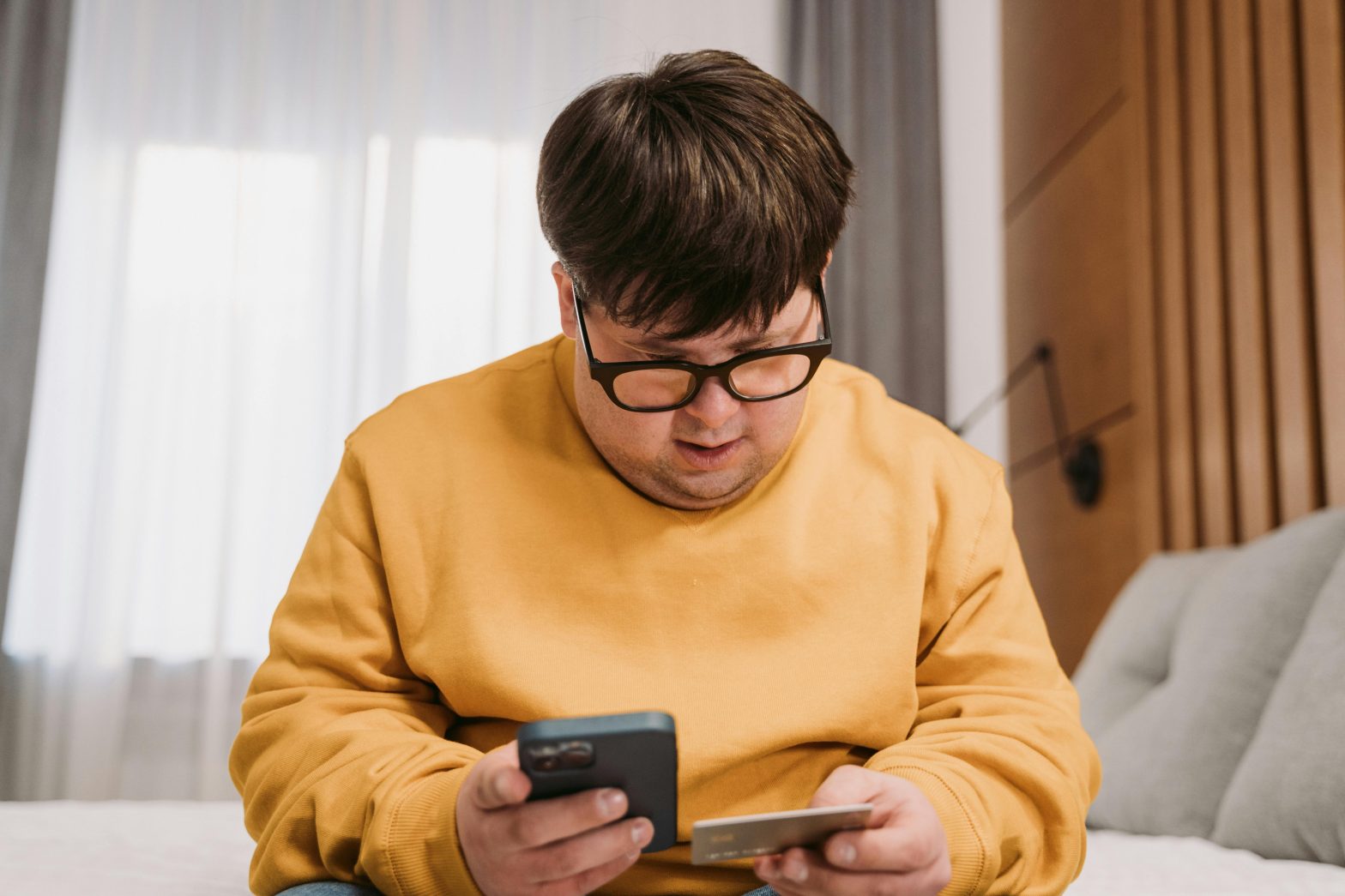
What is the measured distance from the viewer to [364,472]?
41.0 inches

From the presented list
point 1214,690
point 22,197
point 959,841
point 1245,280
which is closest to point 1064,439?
point 1245,280

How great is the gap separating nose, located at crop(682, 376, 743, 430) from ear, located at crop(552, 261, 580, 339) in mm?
129

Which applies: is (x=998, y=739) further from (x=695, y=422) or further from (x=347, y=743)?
(x=347, y=743)

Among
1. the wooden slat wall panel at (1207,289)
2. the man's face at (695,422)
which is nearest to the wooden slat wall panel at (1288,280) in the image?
the wooden slat wall panel at (1207,289)

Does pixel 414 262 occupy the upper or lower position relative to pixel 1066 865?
upper

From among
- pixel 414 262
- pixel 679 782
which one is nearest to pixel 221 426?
pixel 414 262

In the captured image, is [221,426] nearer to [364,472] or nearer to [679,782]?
[364,472]

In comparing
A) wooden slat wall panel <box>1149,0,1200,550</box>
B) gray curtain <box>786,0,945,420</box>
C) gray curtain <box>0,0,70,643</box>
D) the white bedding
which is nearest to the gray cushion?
the white bedding

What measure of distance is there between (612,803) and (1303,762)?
944mm

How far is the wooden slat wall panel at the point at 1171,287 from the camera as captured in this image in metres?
2.35

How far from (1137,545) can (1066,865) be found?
1741 mm

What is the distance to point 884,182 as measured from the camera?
12.1 feet

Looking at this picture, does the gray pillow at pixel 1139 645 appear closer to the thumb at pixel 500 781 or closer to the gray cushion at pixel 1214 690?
the gray cushion at pixel 1214 690

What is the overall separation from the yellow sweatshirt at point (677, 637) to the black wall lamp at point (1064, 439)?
1744 mm
